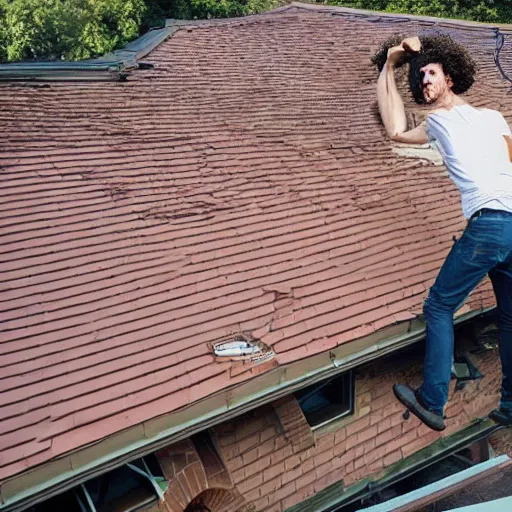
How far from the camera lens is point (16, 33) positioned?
17750 millimetres

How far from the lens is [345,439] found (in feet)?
13.1

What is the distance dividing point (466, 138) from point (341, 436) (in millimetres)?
2151

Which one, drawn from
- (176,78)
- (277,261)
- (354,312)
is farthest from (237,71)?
(354,312)

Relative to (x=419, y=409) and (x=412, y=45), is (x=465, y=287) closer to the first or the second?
(x=419, y=409)

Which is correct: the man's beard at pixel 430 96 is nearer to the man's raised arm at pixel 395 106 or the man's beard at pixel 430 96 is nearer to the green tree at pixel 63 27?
the man's raised arm at pixel 395 106

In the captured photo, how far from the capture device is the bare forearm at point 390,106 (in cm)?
360

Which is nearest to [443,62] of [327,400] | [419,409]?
[419,409]

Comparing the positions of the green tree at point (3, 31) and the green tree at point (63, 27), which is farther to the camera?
the green tree at point (3, 31)

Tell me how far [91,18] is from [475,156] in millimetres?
17571

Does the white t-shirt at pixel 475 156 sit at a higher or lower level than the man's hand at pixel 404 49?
lower

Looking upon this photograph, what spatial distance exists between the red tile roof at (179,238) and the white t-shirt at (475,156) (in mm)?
770

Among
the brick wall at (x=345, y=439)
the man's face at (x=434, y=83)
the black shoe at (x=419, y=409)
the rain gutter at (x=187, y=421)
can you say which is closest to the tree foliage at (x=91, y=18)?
the man's face at (x=434, y=83)

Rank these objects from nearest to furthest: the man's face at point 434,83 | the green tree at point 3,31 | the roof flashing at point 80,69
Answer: the man's face at point 434,83
the roof flashing at point 80,69
the green tree at point 3,31

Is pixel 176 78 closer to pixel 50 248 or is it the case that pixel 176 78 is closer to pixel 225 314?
pixel 50 248
